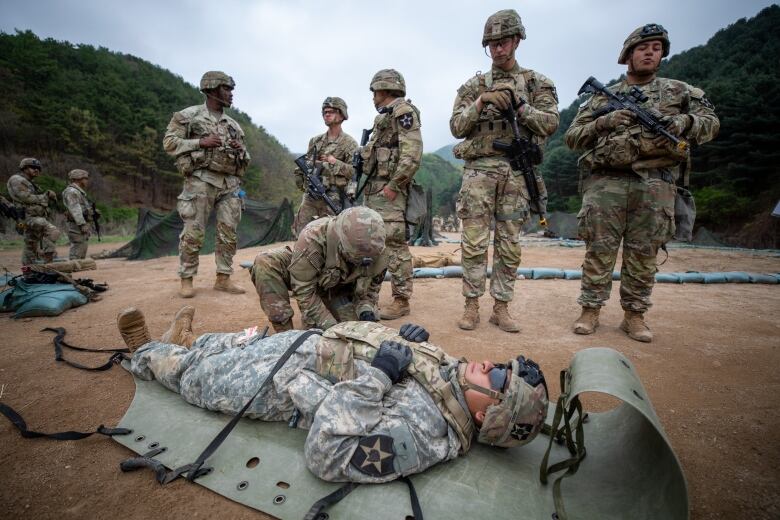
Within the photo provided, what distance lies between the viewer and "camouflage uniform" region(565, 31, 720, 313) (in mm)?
3041

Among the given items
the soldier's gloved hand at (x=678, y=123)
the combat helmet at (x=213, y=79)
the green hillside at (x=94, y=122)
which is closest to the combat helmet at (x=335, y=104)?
the combat helmet at (x=213, y=79)

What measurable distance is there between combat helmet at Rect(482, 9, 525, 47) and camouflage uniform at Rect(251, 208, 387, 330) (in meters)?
2.08

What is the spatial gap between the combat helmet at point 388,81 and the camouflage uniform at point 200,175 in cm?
198

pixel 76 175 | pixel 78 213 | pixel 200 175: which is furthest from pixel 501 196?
pixel 76 175

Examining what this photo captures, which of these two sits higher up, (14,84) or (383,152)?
(14,84)

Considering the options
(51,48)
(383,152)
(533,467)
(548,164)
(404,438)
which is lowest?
(533,467)

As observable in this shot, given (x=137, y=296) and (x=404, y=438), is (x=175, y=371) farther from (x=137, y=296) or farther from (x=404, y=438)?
(x=137, y=296)

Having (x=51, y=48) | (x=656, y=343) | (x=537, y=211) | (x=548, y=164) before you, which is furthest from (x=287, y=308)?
(x=51, y=48)

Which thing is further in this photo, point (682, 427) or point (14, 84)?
point (14, 84)

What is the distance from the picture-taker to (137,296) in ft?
15.3

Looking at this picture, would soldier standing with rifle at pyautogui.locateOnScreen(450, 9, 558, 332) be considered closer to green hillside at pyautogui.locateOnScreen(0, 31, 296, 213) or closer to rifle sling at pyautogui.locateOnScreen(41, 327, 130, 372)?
rifle sling at pyautogui.locateOnScreen(41, 327, 130, 372)

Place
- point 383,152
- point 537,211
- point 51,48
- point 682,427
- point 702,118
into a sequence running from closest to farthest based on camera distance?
1. point 682,427
2. point 702,118
3. point 537,211
4. point 383,152
5. point 51,48

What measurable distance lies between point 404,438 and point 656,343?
2811 mm

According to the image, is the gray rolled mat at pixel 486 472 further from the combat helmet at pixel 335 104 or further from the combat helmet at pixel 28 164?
the combat helmet at pixel 28 164
